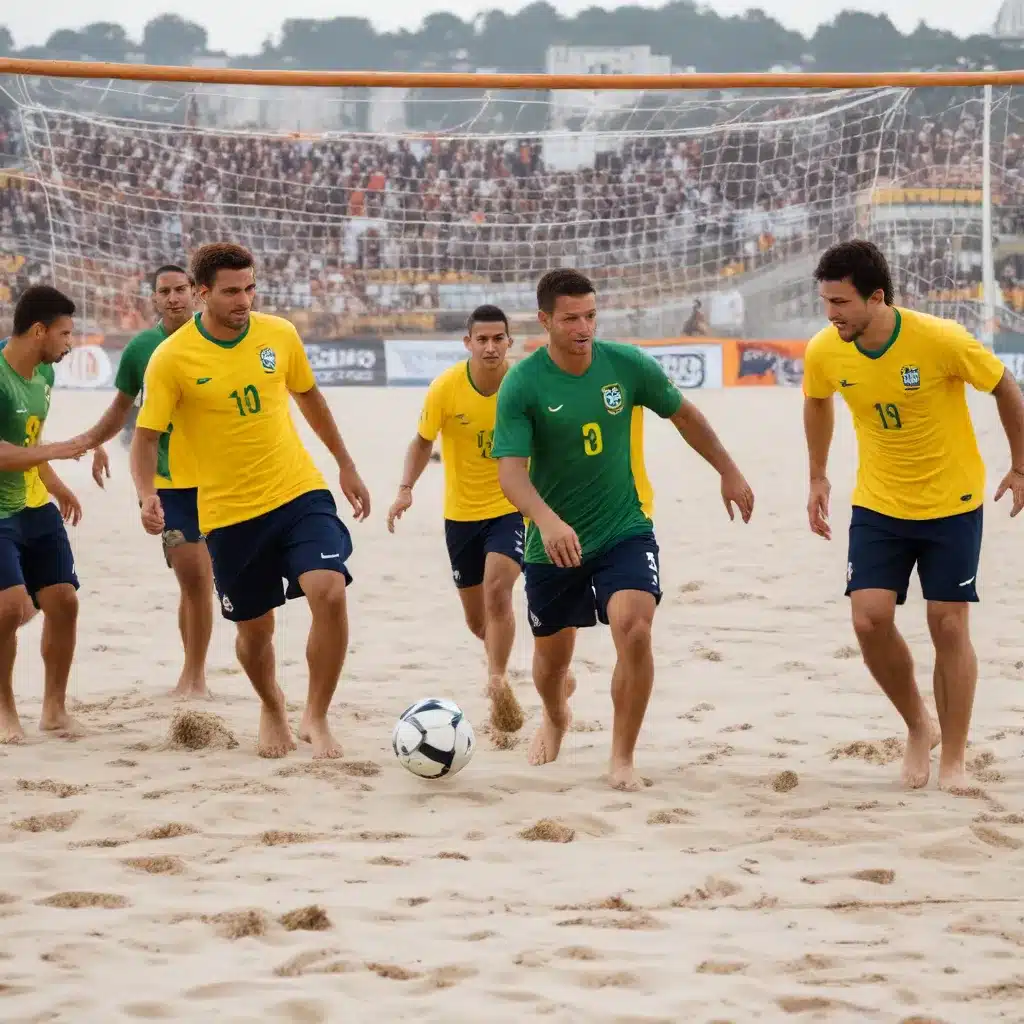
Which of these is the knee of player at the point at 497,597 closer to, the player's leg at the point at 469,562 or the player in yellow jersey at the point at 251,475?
the player's leg at the point at 469,562

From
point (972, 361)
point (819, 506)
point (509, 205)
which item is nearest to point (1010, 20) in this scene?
point (509, 205)

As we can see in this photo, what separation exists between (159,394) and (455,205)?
9145 millimetres

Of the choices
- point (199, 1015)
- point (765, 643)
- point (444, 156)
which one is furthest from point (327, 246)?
point (199, 1015)

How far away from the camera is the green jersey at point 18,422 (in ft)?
19.4

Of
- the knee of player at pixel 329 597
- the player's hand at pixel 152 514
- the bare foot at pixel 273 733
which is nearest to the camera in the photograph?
the player's hand at pixel 152 514

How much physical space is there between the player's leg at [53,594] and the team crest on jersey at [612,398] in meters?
2.37

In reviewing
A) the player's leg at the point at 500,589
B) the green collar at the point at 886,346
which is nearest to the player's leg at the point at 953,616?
the green collar at the point at 886,346

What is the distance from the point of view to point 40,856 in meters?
4.36

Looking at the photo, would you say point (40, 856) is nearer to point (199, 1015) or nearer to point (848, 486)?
point (199, 1015)

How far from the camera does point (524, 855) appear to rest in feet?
14.5

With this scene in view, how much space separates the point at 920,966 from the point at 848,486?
10892 millimetres

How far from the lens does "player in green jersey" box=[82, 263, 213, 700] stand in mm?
6762

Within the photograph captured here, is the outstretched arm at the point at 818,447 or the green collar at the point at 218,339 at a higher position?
the green collar at the point at 218,339

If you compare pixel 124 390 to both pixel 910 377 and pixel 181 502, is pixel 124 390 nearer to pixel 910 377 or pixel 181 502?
pixel 181 502
